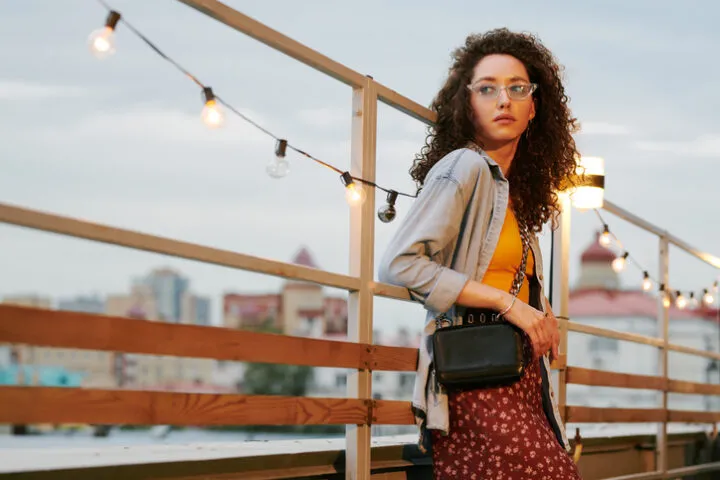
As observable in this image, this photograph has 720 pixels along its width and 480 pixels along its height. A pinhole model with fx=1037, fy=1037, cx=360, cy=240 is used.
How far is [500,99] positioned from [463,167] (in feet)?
0.87

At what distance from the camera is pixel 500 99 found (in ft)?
7.63

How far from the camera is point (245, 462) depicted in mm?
2209

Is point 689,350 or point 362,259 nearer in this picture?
point 362,259

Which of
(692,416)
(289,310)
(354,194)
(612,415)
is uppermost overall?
(289,310)

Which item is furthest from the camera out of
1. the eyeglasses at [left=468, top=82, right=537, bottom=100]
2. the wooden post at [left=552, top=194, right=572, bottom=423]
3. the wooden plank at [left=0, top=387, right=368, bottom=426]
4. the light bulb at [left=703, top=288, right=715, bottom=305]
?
the light bulb at [left=703, top=288, right=715, bottom=305]

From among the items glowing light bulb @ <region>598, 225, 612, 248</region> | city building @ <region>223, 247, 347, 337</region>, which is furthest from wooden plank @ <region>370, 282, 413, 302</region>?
city building @ <region>223, 247, 347, 337</region>

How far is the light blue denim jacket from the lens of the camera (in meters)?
2.02

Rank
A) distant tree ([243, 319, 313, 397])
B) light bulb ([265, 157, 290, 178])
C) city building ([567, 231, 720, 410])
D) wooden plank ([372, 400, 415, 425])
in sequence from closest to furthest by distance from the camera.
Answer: light bulb ([265, 157, 290, 178]) < wooden plank ([372, 400, 415, 425]) < city building ([567, 231, 720, 410]) < distant tree ([243, 319, 313, 397])

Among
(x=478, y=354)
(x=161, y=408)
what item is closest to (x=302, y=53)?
(x=478, y=354)

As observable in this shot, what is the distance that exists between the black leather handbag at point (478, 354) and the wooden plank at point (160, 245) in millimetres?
345

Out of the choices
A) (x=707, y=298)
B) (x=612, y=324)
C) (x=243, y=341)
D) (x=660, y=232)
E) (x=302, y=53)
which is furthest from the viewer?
(x=612, y=324)

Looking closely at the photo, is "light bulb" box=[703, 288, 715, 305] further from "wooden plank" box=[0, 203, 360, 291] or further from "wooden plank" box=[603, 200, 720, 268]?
"wooden plank" box=[0, 203, 360, 291]

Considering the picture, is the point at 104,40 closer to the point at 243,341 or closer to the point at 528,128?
the point at 243,341

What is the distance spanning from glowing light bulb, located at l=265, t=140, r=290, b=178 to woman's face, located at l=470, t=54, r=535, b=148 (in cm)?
45
